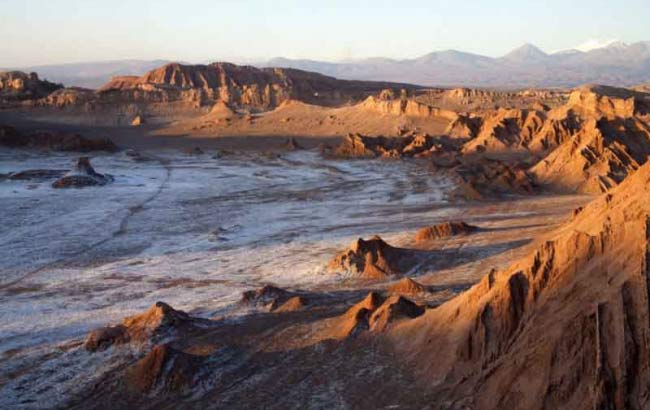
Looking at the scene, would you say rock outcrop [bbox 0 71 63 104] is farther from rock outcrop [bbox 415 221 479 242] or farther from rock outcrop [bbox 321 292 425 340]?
rock outcrop [bbox 321 292 425 340]

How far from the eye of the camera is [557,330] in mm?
7359

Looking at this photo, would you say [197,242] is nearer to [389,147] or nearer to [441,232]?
[441,232]

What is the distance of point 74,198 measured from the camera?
27656 millimetres

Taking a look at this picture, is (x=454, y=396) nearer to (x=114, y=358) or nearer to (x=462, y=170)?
(x=114, y=358)

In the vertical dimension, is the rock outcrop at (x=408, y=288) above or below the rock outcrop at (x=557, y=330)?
below

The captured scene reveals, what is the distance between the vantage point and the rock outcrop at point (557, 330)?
6.61 meters

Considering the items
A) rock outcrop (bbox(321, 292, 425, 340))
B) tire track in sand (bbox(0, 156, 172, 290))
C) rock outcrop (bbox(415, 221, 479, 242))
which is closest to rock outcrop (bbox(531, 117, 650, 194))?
rock outcrop (bbox(415, 221, 479, 242))

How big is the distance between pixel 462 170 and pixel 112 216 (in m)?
13.9

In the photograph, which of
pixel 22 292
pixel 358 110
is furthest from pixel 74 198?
pixel 358 110

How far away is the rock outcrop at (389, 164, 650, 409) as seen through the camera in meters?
6.61

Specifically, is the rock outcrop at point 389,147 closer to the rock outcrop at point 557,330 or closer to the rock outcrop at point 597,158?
the rock outcrop at point 597,158

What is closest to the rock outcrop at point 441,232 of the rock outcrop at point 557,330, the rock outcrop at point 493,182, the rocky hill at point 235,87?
the rock outcrop at point 493,182

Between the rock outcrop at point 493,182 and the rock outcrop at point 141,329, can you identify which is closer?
the rock outcrop at point 141,329

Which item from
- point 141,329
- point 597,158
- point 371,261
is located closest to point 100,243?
point 371,261
